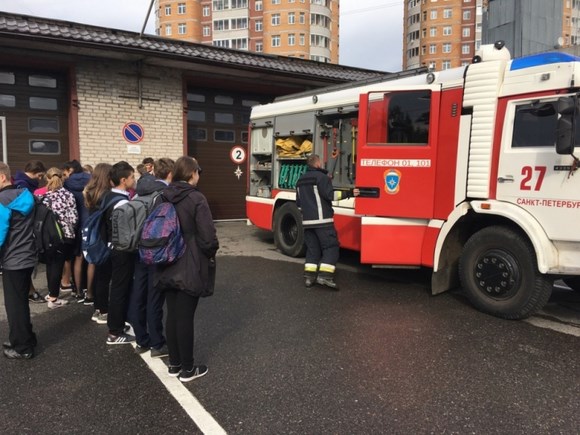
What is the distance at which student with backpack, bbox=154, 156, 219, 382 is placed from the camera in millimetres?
3416

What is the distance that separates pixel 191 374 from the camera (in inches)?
144

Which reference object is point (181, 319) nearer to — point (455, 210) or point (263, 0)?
point (455, 210)

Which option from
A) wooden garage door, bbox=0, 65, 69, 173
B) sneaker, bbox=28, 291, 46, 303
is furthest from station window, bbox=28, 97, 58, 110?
sneaker, bbox=28, 291, 46, 303

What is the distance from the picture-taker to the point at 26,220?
13.3 ft

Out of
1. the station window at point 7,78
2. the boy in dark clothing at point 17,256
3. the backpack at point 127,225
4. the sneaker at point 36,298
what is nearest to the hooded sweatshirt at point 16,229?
the boy in dark clothing at point 17,256

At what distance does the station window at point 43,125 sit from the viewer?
10359 millimetres

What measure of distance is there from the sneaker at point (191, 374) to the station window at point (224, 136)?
9.97m

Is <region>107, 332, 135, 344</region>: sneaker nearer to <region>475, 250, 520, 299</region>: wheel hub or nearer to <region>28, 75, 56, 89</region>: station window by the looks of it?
<region>475, 250, 520, 299</region>: wheel hub

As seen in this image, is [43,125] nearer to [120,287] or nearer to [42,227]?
[42,227]

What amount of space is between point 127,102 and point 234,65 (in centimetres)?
277

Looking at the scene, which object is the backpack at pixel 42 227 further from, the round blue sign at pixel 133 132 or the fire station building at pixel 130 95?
the round blue sign at pixel 133 132

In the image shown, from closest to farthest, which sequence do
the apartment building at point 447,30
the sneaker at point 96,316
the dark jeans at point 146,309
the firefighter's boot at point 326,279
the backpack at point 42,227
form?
1. the dark jeans at point 146,309
2. the backpack at point 42,227
3. the sneaker at point 96,316
4. the firefighter's boot at point 326,279
5. the apartment building at point 447,30

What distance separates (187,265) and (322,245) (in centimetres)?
Result: 329

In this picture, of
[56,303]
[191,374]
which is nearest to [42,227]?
[191,374]
